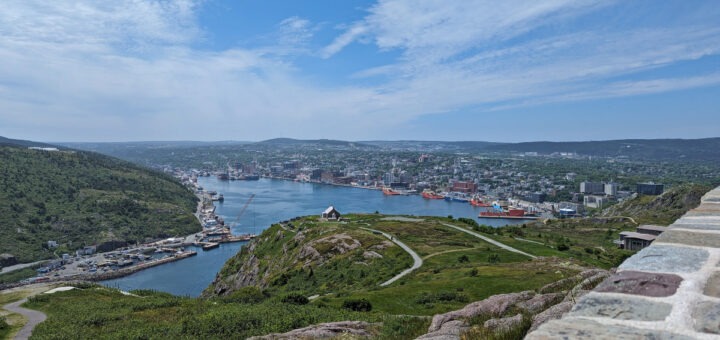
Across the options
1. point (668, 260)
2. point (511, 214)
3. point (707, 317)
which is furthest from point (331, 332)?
point (511, 214)

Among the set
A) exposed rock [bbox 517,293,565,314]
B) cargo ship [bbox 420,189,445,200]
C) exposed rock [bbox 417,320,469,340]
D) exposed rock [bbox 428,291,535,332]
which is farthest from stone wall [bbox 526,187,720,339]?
cargo ship [bbox 420,189,445,200]

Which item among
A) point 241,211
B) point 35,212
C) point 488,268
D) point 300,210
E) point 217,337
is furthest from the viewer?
point 241,211

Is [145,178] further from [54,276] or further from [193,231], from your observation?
[54,276]

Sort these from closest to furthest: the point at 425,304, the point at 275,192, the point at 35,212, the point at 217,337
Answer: the point at 217,337
the point at 425,304
the point at 35,212
the point at 275,192

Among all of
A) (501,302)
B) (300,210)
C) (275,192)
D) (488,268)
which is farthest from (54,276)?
(275,192)

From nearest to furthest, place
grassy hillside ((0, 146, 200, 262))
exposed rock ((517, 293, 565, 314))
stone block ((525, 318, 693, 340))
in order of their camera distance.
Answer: stone block ((525, 318, 693, 340)) < exposed rock ((517, 293, 565, 314)) < grassy hillside ((0, 146, 200, 262))

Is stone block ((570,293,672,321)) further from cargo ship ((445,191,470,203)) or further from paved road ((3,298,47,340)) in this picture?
cargo ship ((445,191,470,203))

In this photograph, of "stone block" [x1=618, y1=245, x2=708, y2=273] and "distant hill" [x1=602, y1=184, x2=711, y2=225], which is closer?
"stone block" [x1=618, y1=245, x2=708, y2=273]
